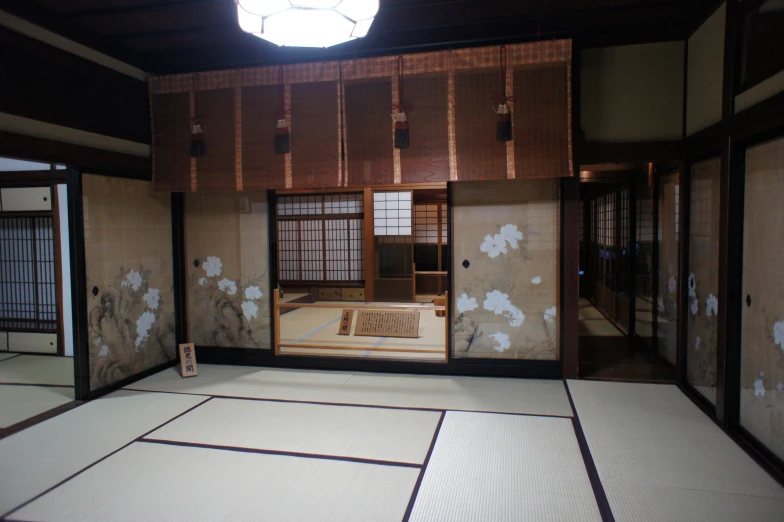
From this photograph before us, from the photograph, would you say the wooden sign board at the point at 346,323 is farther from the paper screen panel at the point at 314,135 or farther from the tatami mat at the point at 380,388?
the paper screen panel at the point at 314,135

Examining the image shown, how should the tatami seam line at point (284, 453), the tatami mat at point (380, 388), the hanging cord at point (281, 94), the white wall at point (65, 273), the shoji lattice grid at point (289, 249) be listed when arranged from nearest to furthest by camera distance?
the tatami seam line at point (284, 453), the tatami mat at point (380, 388), the hanging cord at point (281, 94), the white wall at point (65, 273), the shoji lattice grid at point (289, 249)

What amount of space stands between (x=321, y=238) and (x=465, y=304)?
480 centimetres

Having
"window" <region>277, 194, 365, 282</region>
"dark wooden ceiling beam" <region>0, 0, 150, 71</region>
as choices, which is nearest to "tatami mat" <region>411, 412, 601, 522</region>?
"dark wooden ceiling beam" <region>0, 0, 150, 71</region>

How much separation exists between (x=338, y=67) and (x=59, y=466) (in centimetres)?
326

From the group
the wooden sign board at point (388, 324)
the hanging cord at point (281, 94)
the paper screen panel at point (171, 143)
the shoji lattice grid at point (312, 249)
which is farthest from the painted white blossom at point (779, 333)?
the shoji lattice grid at point (312, 249)

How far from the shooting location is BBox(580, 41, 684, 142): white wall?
364 cm

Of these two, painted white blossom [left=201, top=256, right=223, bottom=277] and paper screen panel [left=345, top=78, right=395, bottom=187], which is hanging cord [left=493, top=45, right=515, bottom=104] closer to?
paper screen panel [left=345, top=78, right=395, bottom=187]

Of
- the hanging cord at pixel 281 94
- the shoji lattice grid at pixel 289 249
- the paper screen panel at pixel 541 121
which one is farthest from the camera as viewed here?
the shoji lattice grid at pixel 289 249

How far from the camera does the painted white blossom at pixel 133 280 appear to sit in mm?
3932

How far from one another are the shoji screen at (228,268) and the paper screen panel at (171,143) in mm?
319

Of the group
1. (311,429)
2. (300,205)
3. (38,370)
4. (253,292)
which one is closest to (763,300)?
(311,429)

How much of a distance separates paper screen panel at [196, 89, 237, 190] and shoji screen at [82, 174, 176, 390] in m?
0.54

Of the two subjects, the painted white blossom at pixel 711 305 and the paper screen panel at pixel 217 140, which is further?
the paper screen panel at pixel 217 140

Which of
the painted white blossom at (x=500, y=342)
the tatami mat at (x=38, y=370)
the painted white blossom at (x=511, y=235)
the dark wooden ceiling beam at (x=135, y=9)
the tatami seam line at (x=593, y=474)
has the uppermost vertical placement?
the dark wooden ceiling beam at (x=135, y=9)
